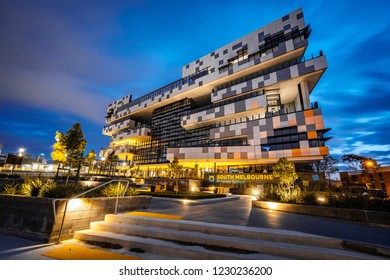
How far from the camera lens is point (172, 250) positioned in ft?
12.1

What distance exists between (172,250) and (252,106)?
1291 inches

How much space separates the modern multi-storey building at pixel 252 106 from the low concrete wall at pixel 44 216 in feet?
92.7

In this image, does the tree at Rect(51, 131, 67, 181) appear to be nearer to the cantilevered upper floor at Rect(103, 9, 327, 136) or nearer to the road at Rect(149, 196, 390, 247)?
the road at Rect(149, 196, 390, 247)

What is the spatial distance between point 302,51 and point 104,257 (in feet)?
133

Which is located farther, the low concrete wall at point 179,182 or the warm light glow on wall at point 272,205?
the low concrete wall at point 179,182

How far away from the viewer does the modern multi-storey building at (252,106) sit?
92.2ft

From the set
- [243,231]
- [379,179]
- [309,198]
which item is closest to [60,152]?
[243,231]

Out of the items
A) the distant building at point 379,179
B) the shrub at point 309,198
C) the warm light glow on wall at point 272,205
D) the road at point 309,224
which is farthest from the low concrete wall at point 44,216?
the distant building at point 379,179

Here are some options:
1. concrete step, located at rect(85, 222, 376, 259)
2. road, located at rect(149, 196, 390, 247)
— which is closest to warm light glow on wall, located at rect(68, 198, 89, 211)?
concrete step, located at rect(85, 222, 376, 259)

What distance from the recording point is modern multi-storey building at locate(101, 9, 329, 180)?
28109 mm

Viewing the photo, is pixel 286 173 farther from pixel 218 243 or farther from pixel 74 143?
pixel 74 143

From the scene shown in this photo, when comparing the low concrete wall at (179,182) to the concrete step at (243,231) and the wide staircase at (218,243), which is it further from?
the wide staircase at (218,243)
